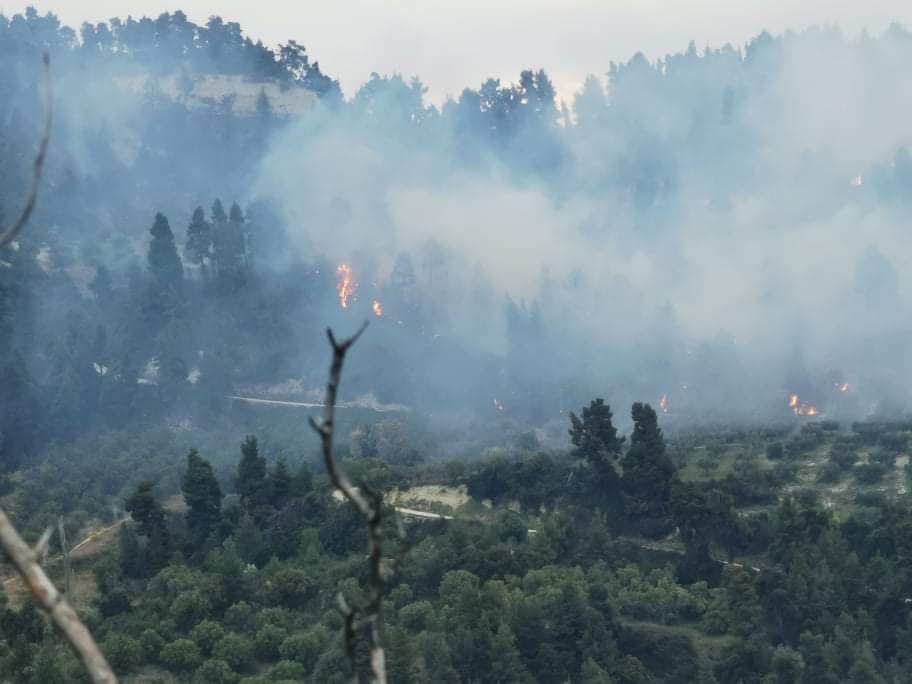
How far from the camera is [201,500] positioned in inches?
2281

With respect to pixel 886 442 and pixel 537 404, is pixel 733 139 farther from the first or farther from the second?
pixel 886 442

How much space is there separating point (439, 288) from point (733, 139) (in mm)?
35219

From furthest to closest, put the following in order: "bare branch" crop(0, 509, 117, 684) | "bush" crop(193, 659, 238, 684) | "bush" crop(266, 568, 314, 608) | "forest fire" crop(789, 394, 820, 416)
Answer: "forest fire" crop(789, 394, 820, 416) → "bush" crop(266, 568, 314, 608) → "bush" crop(193, 659, 238, 684) → "bare branch" crop(0, 509, 117, 684)

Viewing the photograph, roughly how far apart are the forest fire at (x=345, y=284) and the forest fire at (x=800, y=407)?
34.1 metres

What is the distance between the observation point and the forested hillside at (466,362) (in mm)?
48250

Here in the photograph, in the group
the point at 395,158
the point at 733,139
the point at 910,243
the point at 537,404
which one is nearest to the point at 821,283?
the point at 910,243

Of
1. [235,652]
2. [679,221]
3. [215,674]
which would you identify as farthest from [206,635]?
[679,221]

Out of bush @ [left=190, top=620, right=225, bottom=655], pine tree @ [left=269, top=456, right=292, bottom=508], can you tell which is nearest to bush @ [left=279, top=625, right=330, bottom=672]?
bush @ [left=190, top=620, right=225, bottom=655]

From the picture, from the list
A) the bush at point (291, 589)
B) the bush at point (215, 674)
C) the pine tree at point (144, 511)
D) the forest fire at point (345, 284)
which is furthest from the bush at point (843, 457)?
the forest fire at point (345, 284)

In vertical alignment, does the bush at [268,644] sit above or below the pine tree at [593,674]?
above

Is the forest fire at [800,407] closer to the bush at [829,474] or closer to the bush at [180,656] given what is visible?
the bush at [829,474]

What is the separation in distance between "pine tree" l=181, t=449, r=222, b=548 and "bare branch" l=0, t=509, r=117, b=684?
5152 centimetres

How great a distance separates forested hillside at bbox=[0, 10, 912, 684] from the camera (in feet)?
158

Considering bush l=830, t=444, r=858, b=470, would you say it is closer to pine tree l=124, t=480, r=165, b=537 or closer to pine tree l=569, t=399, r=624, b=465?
pine tree l=569, t=399, r=624, b=465
